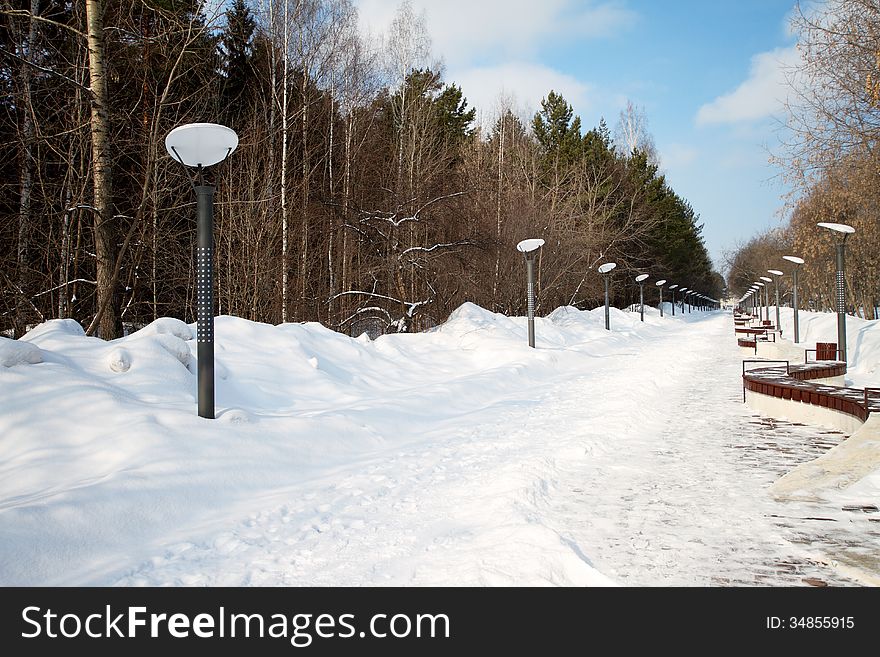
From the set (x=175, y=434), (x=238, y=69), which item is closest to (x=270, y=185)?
(x=238, y=69)

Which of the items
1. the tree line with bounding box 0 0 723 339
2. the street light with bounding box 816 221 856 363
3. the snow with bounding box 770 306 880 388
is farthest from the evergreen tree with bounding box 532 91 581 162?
the street light with bounding box 816 221 856 363

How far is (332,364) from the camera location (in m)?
11.0

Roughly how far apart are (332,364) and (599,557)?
7.82m

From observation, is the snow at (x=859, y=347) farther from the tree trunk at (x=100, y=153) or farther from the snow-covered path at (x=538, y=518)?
the tree trunk at (x=100, y=153)

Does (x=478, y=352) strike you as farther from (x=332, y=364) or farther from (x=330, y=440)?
(x=330, y=440)

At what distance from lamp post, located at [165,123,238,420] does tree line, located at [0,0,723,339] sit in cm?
286

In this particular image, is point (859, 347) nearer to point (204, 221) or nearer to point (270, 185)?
point (270, 185)

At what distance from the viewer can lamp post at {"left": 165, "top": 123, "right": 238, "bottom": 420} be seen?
612cm

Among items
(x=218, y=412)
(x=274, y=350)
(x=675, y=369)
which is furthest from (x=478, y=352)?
(x=218, y=412)

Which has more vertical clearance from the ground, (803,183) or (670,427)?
(803,183)

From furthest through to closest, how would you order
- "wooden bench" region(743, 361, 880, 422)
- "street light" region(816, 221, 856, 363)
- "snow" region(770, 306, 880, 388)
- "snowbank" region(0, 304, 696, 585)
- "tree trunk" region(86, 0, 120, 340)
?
"street light" region(816, 221, 856, 363), "snow" region(770, 306, 880, 388), "wooden bench" region(743, 361, 880, 422), "tree trunk" region(86, 0, 120, 340), "snowbank" region(0, 304, 696, 585)

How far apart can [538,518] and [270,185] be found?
46.9 ft

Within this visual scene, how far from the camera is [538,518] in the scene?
4500 millimetres

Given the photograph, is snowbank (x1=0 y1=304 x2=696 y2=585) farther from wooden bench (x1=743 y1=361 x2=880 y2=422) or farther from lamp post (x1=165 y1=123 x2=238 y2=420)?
wooden bench (x1=743 y1=361 x2=880 y2=422)
